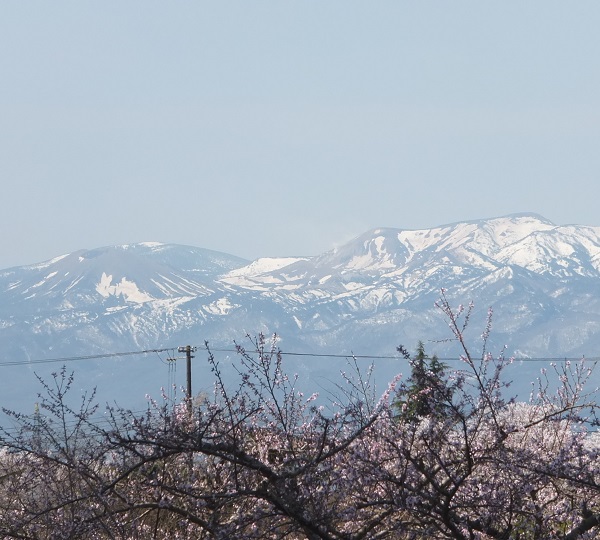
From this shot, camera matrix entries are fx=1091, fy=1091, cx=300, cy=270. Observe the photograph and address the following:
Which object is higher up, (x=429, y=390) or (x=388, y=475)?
(x=429, y=390)

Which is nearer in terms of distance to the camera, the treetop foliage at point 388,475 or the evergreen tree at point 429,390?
the treetop foliage at point 388,475

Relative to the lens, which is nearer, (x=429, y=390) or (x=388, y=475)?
(x=388, y=475)

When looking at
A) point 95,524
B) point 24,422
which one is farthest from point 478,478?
point 24,422

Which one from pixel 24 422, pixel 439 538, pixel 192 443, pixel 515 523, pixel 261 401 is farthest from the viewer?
pixel 24 422

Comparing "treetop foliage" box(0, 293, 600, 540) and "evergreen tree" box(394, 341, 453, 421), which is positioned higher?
"evergreen tree" box(394, 341, 453, 421)

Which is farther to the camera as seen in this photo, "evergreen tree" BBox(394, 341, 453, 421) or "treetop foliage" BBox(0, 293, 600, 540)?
"evergreen tree" BBox(394, 341, 453, 421)

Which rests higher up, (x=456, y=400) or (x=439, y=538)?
(x=456, y=400)

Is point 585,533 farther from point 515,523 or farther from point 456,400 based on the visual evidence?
point 456,400

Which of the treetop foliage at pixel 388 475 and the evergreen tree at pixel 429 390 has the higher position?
the evergreen tree at pixel 429 390

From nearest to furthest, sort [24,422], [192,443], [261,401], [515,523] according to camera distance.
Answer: [192,443], [515,523], [261,401], [24,422]

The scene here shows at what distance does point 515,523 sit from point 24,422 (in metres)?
3.97

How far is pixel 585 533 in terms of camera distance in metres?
5.64

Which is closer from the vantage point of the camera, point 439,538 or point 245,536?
point 245,536

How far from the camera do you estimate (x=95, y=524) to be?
5770 millimetres
